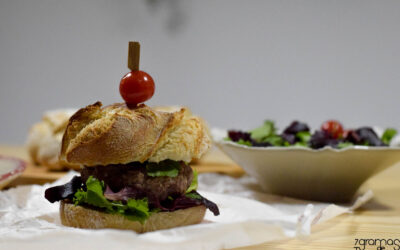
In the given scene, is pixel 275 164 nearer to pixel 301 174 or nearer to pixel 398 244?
pixel 301 174

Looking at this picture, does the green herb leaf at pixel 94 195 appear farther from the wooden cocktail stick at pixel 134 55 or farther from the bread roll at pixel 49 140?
the bread roll at pixel 49 140

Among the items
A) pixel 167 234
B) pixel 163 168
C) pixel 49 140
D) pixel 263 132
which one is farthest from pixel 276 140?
pixel 49 140

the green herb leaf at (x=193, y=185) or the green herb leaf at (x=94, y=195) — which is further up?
the green herb leaf at (x=193, y=185)

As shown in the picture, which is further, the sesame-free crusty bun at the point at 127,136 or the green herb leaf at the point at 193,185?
the green herb leaf at the point at 193,185

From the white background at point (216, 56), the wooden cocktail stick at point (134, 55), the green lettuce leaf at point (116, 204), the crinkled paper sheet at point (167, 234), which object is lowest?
the crinkled paper sheet at point (167, 234)

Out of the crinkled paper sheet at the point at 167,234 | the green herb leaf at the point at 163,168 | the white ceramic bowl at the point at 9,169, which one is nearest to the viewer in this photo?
the crinkled paper sheet at the point at 167,234

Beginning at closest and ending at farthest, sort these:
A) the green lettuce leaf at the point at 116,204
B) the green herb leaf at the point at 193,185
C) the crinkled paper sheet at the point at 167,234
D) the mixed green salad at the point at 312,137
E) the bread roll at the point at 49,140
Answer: the crinkled paper sheet at the point at 167,234 < the green lettuce leaf at the point at 116,204 < the green herb leaf at the point at 193,185 < the mixed green salad at the point at 312,137 < the bread roll at the point at 49,140

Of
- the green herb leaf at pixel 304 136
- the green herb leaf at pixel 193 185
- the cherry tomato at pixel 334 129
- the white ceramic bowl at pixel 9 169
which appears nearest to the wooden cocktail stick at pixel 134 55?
the green herb leaf at pixel 193 185
